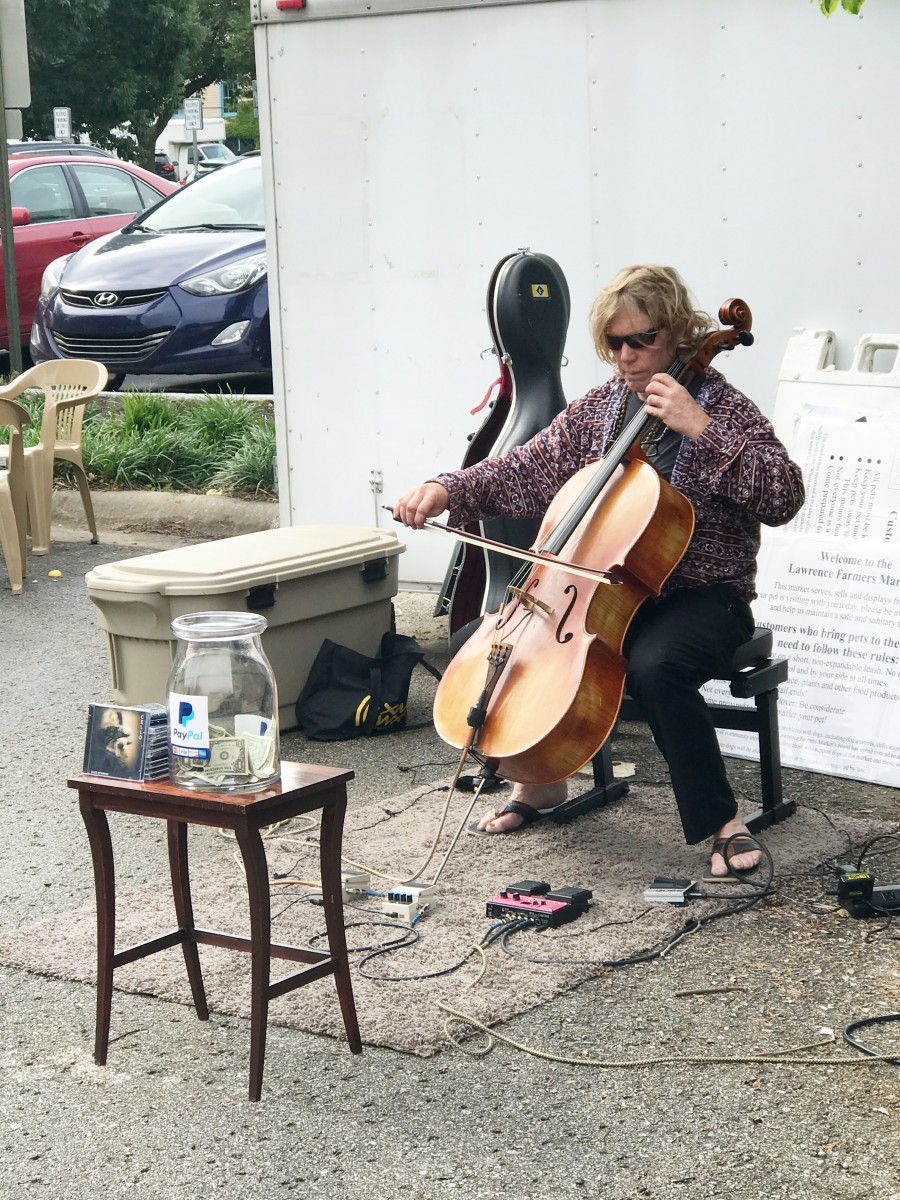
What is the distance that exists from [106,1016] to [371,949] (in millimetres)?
667

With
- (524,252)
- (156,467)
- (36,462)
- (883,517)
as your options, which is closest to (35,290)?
(156,467)

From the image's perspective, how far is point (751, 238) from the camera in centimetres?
516

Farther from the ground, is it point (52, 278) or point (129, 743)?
point (52, 278)

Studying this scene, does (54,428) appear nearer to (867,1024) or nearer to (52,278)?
(52,278)

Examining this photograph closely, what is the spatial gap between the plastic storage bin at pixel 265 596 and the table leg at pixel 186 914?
1.80 metres

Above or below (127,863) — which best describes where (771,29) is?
above

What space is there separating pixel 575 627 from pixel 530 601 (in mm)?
187

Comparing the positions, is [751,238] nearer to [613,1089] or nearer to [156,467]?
[613,1089]

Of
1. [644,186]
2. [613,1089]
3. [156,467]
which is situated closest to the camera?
[613,1089]

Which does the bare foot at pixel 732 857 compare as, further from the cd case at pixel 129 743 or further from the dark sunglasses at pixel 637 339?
the cd case at pixel 129 743

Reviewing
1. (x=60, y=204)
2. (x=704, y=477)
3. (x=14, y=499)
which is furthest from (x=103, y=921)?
(x=60, y=204)

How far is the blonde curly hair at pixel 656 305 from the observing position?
397 centimetres

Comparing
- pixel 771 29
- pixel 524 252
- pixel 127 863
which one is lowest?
pixel 127 863

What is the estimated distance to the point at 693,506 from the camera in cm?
394
